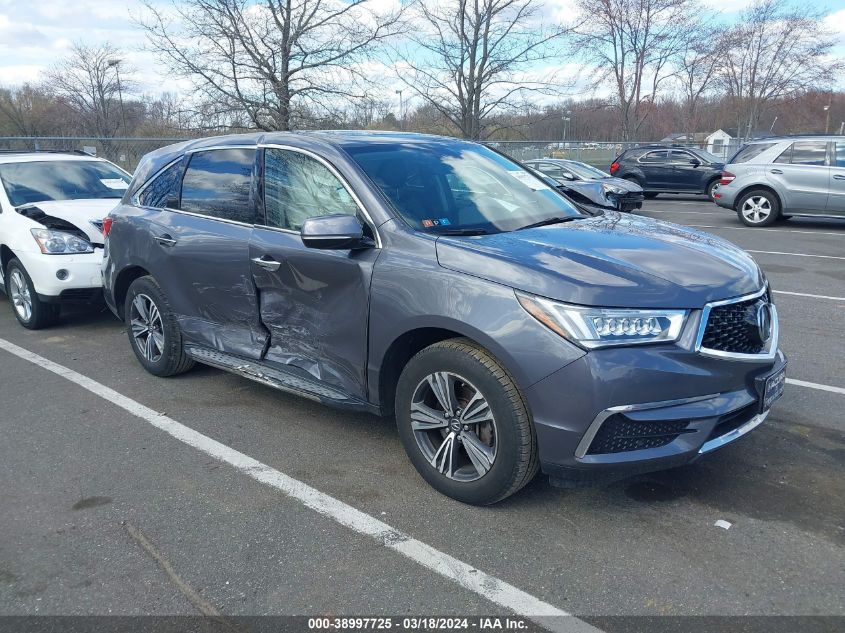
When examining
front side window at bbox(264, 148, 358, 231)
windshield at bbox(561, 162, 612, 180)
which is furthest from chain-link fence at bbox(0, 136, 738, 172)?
front side window at bbox(264, 148, 358, 231)

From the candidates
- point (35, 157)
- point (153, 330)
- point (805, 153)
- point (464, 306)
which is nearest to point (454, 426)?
point (464, 306)

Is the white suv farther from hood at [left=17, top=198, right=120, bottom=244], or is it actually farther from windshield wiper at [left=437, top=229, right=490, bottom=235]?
windshield wiper at [left=437, top=229, right=490, bottom=235]

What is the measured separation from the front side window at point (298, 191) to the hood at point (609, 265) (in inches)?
30.8

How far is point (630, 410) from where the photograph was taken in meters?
2.88

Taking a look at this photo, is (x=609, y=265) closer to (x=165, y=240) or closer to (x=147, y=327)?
(x=165, y=240)

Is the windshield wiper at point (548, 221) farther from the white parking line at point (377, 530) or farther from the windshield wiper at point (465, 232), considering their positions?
the white parking line at point (377, 530)

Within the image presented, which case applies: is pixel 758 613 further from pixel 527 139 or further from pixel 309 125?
pixel 527 139

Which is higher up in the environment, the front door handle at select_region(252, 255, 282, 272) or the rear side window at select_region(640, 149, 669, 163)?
the rear side window at select_region(640, 149, 669, 163)

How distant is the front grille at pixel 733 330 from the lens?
10.0 ft

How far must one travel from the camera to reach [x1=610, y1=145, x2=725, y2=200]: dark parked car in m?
20.1

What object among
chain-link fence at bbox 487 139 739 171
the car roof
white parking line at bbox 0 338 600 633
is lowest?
white parking line at bbox 0 338 600 633

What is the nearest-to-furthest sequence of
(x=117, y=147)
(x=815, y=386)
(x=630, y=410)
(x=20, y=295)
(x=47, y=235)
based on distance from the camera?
1. (x=630, y=410)
2. (x=815, y=386)
3. (x=47, y=235)
4. (x=20, y=295)
5. (x=117, y=147)

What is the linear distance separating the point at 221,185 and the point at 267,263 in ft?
2.92

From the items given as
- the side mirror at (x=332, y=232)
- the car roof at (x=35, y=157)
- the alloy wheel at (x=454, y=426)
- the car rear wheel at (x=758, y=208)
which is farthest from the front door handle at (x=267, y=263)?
the car rear wheel at (x=758, y=208)
